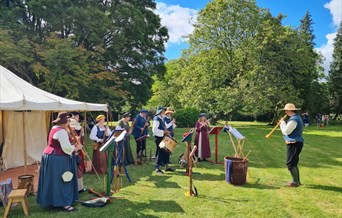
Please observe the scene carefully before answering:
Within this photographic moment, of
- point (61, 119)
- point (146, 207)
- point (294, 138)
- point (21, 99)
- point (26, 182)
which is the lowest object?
point (146, 207)

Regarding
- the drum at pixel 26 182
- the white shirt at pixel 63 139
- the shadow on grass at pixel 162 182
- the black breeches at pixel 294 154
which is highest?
the white shirt at pixel 63 139

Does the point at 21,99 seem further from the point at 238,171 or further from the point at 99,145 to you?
the point at 238,171

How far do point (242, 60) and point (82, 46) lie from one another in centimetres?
1343

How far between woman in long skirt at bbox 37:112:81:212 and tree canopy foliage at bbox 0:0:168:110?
31.5 feet

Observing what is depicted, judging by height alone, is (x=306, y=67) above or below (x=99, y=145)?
above

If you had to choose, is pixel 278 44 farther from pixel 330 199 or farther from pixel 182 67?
pixel 330 199

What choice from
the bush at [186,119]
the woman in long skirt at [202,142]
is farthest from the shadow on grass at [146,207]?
the bush at [186,119]

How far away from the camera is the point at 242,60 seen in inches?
956

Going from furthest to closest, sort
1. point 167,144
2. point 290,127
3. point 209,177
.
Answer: point 209,177 → point 167,144 → point 290,127

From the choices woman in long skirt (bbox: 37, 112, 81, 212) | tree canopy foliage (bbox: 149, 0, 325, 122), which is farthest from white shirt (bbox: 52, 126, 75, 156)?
tree canopy foliage (bbox: 149, 0, 325, 122)

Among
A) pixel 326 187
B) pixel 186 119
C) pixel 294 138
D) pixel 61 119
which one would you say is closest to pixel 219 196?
pixel 294 138

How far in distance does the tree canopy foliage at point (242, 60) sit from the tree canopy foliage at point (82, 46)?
460cm

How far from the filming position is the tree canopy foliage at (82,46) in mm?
13891

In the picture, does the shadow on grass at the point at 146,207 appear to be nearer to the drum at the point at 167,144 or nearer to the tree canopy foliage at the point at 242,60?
the drum at the point at 167,144
